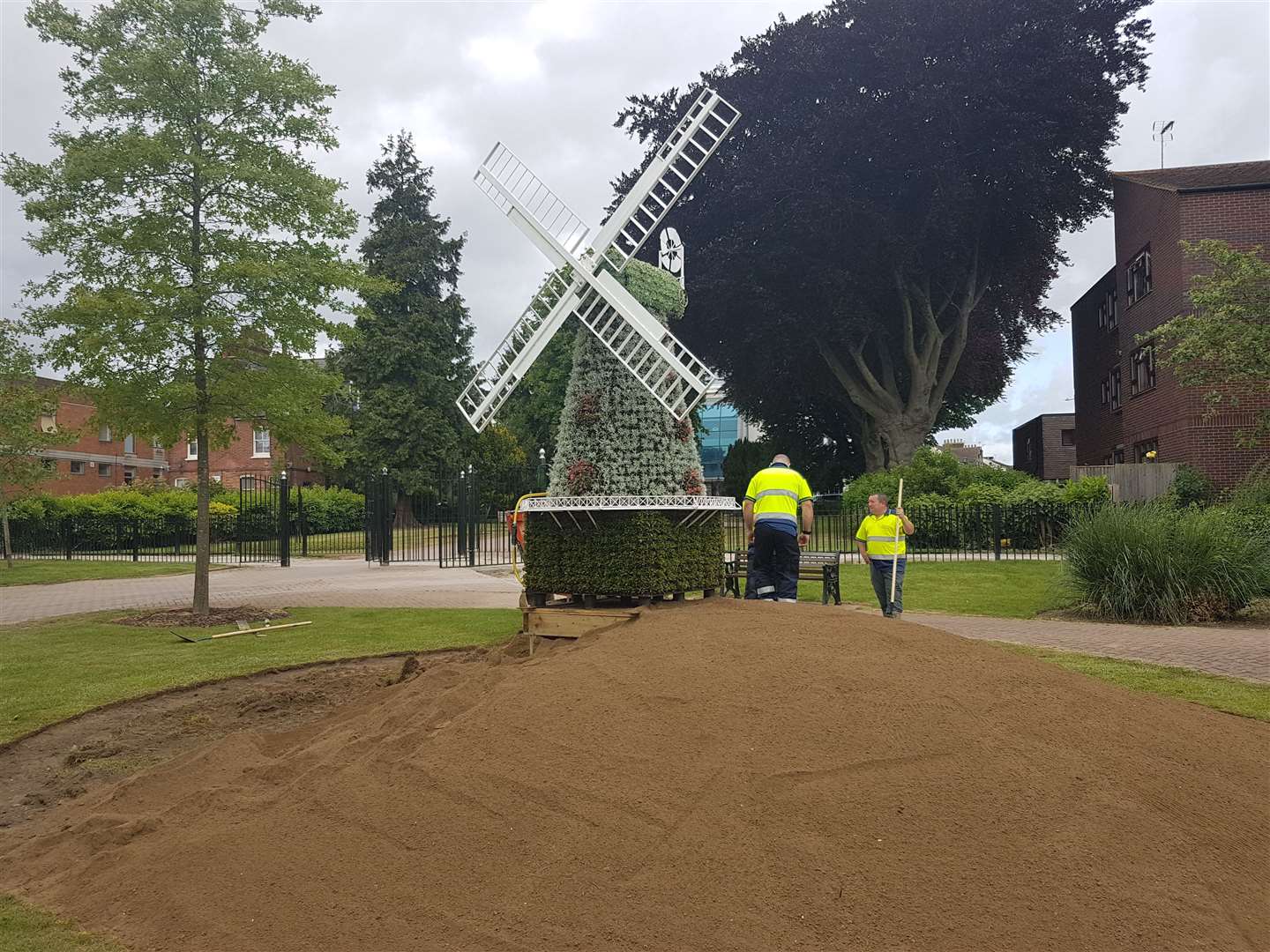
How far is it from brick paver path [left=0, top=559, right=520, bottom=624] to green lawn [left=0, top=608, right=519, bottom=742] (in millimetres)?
1369

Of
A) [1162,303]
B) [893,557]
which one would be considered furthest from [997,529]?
[1162,303]

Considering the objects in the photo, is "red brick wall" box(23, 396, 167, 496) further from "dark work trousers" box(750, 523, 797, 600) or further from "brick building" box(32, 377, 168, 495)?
"dark work trousers" box(750, 523, 797, 600)

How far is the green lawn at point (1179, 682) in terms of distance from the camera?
6.92m

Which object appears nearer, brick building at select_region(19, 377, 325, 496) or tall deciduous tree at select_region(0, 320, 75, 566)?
tall deciduous tree at select_region(0, 320, 75, 566)

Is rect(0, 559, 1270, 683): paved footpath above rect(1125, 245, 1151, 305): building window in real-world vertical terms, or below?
below

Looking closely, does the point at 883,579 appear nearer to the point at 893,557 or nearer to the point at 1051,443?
the point at 893,557

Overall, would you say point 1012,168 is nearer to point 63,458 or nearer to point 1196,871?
point 1196,871

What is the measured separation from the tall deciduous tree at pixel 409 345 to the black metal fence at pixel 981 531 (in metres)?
22.5

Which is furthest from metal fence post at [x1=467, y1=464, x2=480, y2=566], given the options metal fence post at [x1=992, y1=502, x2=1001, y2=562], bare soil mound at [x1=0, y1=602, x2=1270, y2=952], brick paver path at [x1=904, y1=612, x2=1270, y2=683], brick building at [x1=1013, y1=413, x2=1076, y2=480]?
brick building at [x1=1013, y1=413, x2=1076, y2=480]

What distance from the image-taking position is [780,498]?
29.1 feet

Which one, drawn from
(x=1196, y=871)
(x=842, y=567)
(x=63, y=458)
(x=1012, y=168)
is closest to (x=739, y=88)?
(x=1012, y=168)

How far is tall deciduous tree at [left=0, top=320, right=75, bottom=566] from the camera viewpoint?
23.0m

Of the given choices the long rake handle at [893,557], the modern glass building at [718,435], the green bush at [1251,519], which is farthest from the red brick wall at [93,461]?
the green bush at [1251,519]

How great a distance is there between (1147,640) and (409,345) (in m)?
37.1
